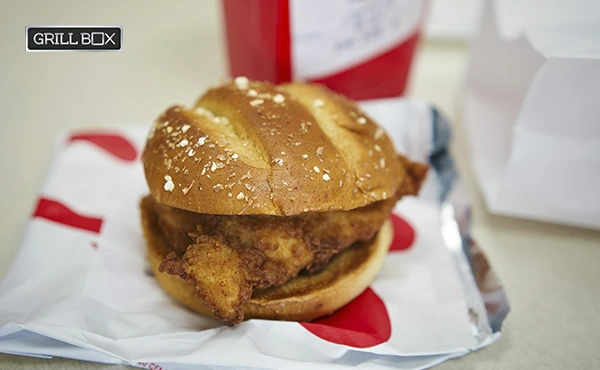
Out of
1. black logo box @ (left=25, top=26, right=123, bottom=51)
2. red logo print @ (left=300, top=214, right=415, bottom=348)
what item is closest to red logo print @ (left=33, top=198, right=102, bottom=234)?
black logo box @ (left=25, top=26, right=123, bottom=51)

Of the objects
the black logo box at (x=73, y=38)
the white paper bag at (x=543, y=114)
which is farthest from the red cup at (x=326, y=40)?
the black logo box at (x=73, y=38)

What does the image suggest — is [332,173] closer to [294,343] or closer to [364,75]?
[294,343]

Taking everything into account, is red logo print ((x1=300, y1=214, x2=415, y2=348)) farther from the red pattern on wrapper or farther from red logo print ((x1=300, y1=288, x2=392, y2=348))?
the red pattern on wrapper

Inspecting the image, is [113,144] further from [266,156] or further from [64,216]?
[266,156]

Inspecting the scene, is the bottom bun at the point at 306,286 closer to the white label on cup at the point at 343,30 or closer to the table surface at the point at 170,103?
the table surface at the point at 170,103

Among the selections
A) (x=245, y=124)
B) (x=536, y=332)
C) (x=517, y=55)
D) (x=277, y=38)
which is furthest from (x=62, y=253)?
(x=517, y=55)

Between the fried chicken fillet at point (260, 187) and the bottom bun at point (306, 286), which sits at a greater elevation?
the fried chicken fillet at point (260, 187)
